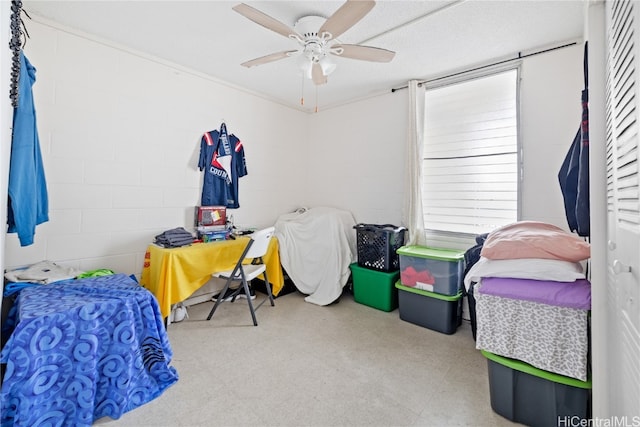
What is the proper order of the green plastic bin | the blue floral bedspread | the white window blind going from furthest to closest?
1. the green plastic bin
2. the white window blind
3. the blue floral bedspread

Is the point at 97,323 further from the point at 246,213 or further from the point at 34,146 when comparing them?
the point at 246,213

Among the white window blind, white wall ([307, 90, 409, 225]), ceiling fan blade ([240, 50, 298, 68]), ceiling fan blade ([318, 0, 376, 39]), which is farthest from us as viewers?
white wall ([307, 90, 409, 225])

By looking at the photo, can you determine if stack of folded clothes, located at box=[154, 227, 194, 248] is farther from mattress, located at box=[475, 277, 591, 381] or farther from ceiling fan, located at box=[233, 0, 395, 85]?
mattress, located at box=[475, 277, 591, 381]

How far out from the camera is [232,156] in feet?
10.7

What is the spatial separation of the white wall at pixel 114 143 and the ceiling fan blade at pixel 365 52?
180cm

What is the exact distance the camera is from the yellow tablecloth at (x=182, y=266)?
7.40 ft

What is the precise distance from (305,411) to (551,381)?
1238 mm

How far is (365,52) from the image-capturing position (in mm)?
1953

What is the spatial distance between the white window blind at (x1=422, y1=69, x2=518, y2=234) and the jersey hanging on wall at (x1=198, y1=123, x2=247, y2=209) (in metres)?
2.17

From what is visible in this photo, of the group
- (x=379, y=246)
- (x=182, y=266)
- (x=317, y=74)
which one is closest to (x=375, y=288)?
(x=379, y=246)

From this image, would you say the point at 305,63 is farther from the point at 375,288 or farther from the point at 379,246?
the point at 375,288

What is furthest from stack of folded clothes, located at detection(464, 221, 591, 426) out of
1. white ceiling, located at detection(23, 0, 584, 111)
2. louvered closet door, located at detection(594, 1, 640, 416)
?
white ceiling, located at detection(23, 0, 584, 111)

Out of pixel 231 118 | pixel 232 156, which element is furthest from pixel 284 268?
pixel 231 118

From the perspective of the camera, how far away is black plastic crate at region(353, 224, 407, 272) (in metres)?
2.90
